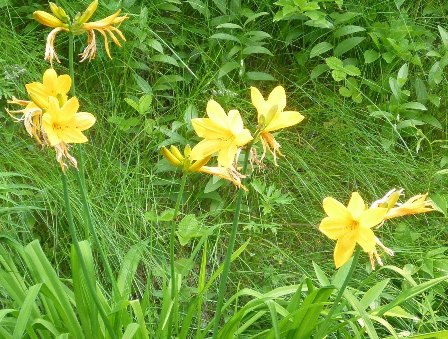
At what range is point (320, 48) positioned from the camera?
3.45 metres

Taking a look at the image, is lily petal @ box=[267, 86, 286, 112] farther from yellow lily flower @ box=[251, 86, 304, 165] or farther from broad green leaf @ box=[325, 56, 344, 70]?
broad green leaf @ box=[325, 56, 344, 70]

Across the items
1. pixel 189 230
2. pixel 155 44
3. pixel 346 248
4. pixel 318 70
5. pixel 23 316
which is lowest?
pixel 189 230

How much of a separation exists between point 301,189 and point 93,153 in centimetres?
74

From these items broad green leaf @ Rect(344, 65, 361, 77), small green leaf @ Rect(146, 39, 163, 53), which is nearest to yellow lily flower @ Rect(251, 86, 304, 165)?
small green leaf @ Rect(146, 39, 163, 53)

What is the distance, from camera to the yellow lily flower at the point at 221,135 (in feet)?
5.23

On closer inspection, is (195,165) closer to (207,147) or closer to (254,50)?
(207,147)

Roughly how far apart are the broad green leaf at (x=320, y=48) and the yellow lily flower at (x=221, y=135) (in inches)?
72.6

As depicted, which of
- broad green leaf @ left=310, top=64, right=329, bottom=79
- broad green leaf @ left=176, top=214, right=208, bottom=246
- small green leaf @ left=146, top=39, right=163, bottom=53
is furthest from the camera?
broad green leaf @ left=310, top=64, right=329, bottom=79

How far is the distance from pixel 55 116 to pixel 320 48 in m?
1.98

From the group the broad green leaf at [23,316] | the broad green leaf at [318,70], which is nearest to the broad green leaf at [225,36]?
the broad green leaf at [318,70]

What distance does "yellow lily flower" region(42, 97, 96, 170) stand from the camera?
5.32ft

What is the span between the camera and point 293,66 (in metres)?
3.62

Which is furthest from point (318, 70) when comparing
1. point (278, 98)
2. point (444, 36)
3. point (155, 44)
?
point (278, 98)

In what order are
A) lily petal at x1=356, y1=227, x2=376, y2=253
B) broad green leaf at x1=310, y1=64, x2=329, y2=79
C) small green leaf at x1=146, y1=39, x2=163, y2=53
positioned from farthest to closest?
1. broad green leaf at x1=310, y1=64, x2=329, y2=79
2. small green leaf at x1=146, y1=39, x2=163, y2=53
3. lily petal at x1=356, y1=227, x2=376, y2=253
